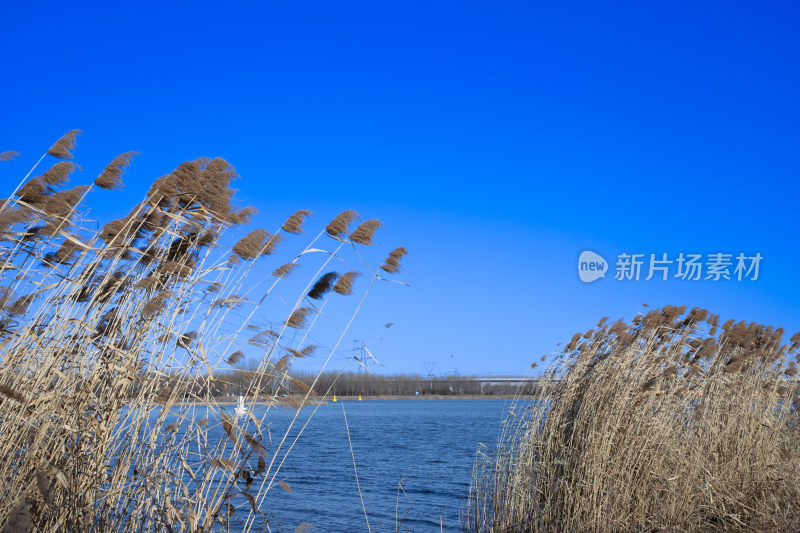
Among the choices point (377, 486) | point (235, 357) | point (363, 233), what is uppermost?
point (363, 233)

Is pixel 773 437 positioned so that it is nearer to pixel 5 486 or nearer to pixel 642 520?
pixel 642 520

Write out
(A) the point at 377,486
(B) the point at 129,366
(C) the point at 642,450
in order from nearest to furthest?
(B) the point at 129,366 → (C) the point at 642,450 → (A) the point at 377,486

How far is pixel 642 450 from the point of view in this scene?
5.82 metres

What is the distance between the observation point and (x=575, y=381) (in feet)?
22.0

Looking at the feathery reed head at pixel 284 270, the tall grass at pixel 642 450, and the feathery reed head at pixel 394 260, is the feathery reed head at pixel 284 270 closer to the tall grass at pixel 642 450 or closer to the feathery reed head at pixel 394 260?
the feathery reed head at pixel 394 260

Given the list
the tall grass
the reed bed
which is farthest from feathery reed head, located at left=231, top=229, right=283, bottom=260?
the tall grass

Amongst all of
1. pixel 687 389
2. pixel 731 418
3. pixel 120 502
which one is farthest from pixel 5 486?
pixel 731 418

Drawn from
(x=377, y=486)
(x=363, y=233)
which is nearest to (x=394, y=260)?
(x=363, y=233)

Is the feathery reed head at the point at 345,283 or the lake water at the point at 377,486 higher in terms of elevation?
the feathery reed head at the point at 345,283

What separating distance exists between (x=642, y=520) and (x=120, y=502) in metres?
4.30

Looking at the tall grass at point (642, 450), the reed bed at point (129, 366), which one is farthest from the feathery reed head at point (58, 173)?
the tall grass at point (642, 450)

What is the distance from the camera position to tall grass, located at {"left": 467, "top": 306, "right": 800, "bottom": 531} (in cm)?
560

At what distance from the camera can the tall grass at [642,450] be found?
5602 millimetres

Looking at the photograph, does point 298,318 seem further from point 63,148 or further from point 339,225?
point 63,148
